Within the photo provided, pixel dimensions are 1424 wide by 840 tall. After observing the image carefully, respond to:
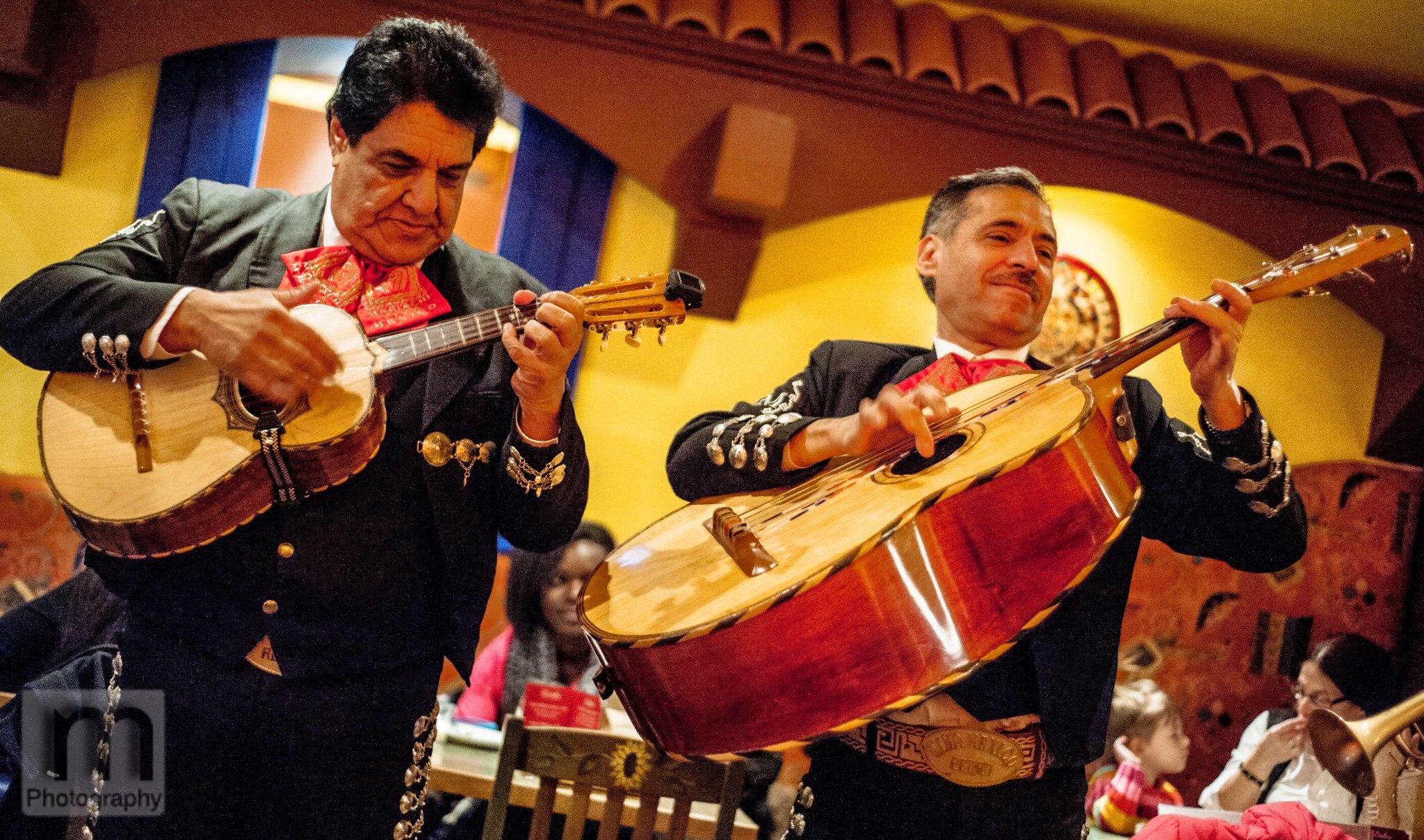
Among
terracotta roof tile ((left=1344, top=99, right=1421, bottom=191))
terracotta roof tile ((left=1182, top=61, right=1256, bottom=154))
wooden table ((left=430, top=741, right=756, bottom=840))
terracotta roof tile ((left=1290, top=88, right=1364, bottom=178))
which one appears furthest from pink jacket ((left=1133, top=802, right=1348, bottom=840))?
terracotta roof tile ((left=1344, top=99, right=1421, bottom=191))

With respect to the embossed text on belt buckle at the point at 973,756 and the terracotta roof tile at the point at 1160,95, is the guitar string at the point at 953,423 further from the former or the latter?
the terracotta roof tile at the point at 1160,95

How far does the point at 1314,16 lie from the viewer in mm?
4910

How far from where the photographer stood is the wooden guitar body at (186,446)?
68.7 inches

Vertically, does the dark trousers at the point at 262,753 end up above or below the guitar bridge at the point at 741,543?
below

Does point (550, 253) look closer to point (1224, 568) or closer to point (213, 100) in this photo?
point (213, 100)

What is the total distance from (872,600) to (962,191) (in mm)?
1212

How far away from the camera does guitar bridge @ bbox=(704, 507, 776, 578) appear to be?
161 cm

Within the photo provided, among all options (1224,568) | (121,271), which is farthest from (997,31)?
(121,271)

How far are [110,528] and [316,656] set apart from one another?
1.18 ft

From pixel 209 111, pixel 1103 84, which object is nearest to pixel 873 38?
pixel 1103 84

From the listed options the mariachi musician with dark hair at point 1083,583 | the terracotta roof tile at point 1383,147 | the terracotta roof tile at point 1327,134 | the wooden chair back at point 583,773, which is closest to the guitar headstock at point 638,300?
the mariachi musician with dark hair at point 1083,583

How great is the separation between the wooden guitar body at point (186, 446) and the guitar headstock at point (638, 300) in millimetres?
372

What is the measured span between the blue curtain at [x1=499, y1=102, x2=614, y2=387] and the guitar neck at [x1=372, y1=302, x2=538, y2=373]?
3.09 metres

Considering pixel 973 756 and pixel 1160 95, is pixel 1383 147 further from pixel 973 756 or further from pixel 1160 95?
pixel 973 756
